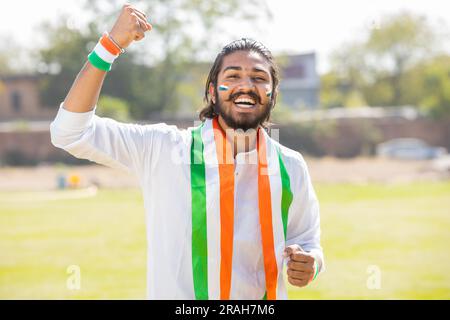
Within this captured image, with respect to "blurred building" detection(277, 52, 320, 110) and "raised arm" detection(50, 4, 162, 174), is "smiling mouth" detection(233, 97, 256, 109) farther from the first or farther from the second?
"blurred building" detection(277, 52, 320, 110)

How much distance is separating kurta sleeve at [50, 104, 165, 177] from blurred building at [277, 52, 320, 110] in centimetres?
3806

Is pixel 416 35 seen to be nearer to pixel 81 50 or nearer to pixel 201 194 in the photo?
pixel 81 50

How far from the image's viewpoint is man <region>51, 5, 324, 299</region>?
253 centimetres

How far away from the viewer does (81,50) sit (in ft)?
119

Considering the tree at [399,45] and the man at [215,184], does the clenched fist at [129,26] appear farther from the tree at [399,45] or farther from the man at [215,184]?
the tree at [399,45]

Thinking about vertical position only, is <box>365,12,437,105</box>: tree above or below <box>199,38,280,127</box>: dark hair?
above

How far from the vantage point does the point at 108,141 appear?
262 cm

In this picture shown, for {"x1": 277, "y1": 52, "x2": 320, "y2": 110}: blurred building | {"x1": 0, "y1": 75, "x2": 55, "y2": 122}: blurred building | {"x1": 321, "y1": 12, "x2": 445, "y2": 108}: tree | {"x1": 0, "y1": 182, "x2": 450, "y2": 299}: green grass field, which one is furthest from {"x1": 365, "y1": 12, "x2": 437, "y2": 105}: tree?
{"x1": 0, "y1": 182, "x2": 450, "y2": 299}: green grass field

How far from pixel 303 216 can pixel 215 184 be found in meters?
0.39

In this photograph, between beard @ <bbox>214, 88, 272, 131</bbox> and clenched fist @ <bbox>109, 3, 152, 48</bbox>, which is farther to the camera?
beard @ <bbox>214, 88, 272, 131</bbox>

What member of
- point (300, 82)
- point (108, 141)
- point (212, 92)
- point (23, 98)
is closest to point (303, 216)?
point (212, 92)

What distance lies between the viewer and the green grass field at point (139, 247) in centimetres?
813

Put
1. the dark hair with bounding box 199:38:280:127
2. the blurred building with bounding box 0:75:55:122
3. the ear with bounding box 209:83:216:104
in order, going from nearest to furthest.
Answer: the dark hair with bounding box 199:38:280:127 → the ear with bounding box 209:83:216:104 → the blurred building with bounding box 0:75:55:122

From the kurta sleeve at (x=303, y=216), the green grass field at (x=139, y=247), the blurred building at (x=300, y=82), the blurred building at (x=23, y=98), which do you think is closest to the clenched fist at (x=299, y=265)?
the kurta sleeve at (x=303, y=216)
